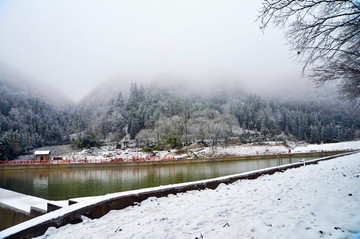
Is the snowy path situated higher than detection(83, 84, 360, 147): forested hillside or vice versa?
detection(83, 84, 360, 147): forested hillside

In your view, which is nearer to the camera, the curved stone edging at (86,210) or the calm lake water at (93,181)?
the curved stone edging at (86,210)

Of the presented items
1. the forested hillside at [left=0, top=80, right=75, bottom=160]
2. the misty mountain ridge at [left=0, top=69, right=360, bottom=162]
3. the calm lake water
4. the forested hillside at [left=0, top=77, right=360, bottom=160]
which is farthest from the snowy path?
the forested hillside at [left=0, top=80, right=75, bottom=160]

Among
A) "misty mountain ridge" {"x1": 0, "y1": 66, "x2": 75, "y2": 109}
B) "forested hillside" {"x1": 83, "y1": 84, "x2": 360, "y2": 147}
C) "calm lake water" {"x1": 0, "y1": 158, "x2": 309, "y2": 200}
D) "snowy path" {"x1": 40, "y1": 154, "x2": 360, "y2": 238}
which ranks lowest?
"calm lake water" {"x1": 0, "y1": 158, "x2": 309, "y2": 200}

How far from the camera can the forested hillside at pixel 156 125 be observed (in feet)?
171

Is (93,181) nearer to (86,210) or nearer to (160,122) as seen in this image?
(86,210)

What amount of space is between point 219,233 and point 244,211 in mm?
1065

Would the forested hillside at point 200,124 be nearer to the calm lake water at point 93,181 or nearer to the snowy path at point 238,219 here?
the calm lake water at point 93,181

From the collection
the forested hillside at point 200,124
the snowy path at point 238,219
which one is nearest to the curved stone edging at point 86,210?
the snowy path at point 238,219

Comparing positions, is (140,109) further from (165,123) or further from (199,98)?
(199,98)

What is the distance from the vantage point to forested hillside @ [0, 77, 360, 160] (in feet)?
171

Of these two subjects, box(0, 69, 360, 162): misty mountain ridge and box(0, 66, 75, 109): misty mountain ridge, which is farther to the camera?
box(0, 66, 75, 109): misty mountain ridge

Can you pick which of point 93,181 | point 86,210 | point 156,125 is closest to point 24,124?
point 156,125

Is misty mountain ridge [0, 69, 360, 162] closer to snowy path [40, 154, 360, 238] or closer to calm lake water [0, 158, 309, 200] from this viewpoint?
calm lake water [0, 158, 309, 200]

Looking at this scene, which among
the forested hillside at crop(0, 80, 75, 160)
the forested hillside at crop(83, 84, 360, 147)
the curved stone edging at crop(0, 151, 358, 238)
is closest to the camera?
the curved stone edging at crop(0, 151, 358, 238)
